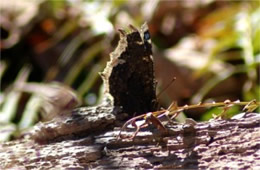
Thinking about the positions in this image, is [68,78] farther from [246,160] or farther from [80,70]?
[246,160]

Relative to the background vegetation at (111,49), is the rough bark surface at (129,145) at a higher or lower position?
lower

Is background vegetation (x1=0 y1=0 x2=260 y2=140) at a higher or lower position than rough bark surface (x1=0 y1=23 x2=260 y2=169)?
higher

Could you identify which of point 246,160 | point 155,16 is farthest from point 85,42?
point 246,160

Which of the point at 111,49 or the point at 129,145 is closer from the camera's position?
the point at 129,145

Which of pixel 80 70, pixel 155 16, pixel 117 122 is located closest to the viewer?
pixel 117 122

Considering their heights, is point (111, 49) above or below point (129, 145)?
above
